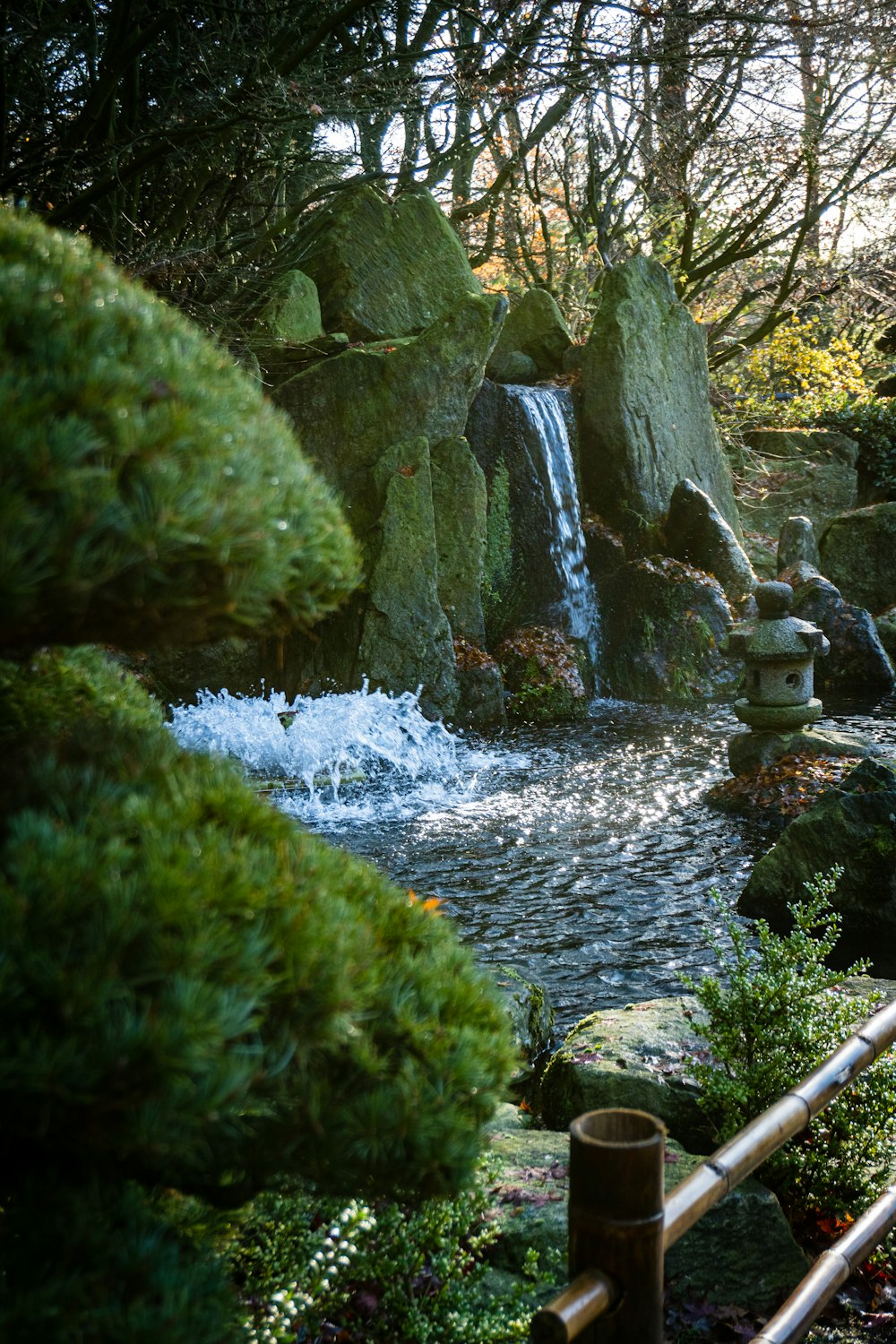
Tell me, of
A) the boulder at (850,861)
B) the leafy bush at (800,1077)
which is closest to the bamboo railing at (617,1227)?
the leafy bush at (800,1077)

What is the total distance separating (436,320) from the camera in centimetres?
1102

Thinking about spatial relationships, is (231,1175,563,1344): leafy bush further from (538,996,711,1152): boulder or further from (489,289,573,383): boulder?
(489,289,573,383): boulder

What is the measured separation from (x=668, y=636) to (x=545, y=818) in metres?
5.51

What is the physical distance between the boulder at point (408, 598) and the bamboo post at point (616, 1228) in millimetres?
8499

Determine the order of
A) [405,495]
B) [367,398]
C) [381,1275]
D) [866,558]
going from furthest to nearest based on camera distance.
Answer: [866,558], [367,398], [405,495], [381,1275]

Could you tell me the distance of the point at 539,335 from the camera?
14.9 metres

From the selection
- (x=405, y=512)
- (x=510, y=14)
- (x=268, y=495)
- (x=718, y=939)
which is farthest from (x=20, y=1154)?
(x=405, y=512)

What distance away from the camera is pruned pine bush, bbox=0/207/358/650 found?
42.5 inches

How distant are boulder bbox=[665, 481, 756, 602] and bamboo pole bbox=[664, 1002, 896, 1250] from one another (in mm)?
11187

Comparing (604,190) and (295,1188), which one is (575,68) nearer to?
(295,1188)

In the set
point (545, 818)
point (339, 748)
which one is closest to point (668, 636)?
point (339, 748)

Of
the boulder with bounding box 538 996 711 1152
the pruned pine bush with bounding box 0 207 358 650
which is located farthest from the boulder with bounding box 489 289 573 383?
the pruned pine bush with bounding box 0 207 358 650

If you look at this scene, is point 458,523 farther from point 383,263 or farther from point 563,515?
point 383,263

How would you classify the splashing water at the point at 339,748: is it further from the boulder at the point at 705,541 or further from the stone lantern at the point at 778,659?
the boulder at the point at 705,541
